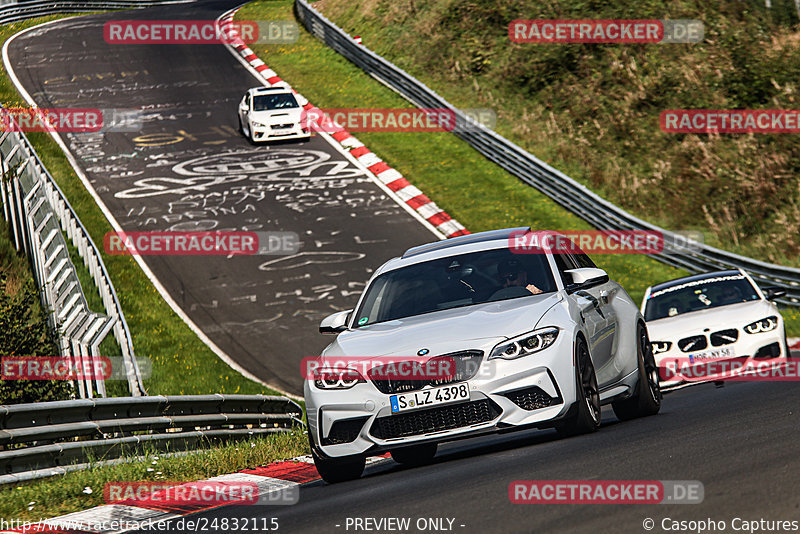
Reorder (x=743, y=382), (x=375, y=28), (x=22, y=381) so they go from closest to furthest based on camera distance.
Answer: (x=743, y=382), (x=22, y=381), (x=375, y=28)

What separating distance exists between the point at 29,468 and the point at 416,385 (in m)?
3.22

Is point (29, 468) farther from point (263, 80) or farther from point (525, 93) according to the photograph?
point (263, 80)

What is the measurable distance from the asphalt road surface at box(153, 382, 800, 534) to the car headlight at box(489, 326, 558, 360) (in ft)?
2.31

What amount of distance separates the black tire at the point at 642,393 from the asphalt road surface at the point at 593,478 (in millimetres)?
345

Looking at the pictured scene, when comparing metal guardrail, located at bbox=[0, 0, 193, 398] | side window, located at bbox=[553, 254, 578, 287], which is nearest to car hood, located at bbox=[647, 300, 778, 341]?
side window, located at bbox=[553, 254, 578, 287]

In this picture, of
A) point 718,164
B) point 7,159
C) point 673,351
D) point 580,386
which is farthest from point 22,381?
point 718,164

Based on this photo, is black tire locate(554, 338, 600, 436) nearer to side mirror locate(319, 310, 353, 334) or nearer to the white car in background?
side mirror locate(319, 310, 353, 334)

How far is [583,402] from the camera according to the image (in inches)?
318

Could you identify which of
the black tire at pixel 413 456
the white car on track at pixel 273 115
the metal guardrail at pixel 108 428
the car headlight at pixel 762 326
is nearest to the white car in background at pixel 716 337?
the car headlight at pixel 762 326

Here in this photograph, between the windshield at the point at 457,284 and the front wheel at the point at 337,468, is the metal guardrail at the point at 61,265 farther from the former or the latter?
the front wheel at the point at 337,468

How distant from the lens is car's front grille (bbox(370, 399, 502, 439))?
769cm

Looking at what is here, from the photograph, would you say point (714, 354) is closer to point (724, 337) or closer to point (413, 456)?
point (724, 337)

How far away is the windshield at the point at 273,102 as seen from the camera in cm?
3148

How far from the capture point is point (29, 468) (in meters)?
8.72
